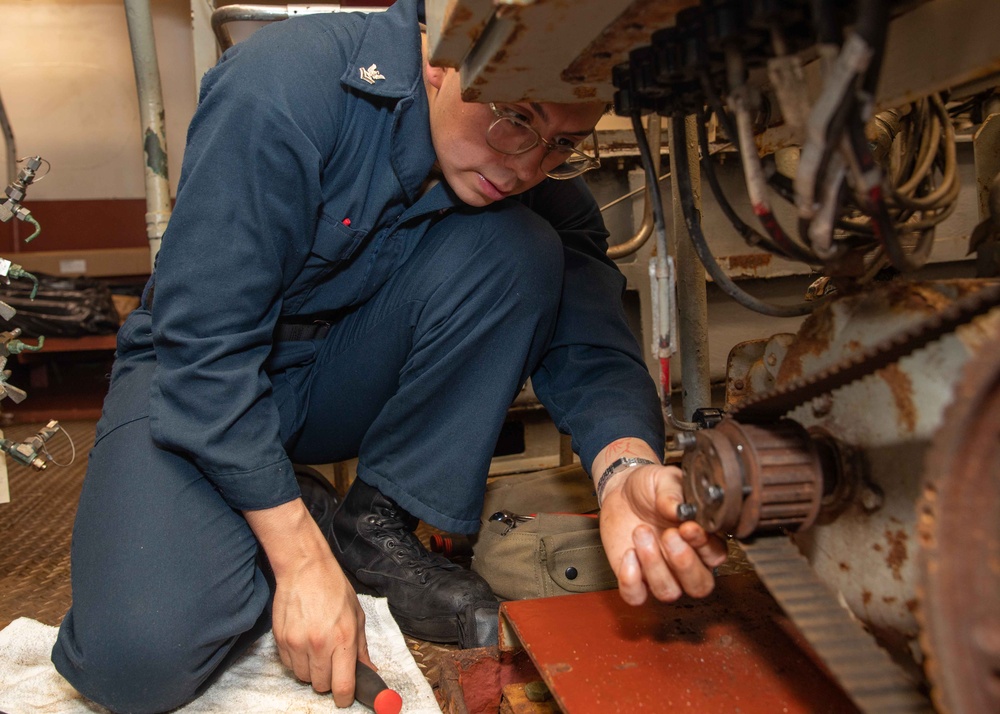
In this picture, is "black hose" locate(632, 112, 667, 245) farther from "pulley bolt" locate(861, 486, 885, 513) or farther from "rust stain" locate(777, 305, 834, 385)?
"pulley bolt" locate(861, 486, 885, 513)

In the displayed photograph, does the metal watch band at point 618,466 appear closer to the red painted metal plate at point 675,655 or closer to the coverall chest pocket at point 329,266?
the red painted metal plate at point 675,655

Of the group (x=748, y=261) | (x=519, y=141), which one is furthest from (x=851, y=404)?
(x=748, y=261)

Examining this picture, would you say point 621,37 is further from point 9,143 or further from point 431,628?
point 9,143

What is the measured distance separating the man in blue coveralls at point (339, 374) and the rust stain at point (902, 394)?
192 millimetres

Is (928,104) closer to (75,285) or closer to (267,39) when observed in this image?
(267,39)

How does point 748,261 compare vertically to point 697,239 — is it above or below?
below

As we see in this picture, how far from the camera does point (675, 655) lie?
0.75m

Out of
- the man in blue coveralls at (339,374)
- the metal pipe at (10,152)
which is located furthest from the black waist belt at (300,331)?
the metal pipe at (10,152)

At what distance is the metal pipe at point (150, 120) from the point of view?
1.49m

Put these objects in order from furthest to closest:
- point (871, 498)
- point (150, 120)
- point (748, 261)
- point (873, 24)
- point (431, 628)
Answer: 1. point (748, 261)
2. point (150, 120)
3. point (431, 628)
4. point (871, 498)
5. point (873, 24)

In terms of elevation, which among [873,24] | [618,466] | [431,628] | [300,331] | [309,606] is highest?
[873,24]

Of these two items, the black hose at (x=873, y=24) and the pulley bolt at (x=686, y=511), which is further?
the pulley bolt at (x=686, y=511)

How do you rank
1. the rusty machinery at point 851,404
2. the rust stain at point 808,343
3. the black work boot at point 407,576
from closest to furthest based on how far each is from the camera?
the rusty machinery at point 851,404, the rust stain at point 808,343, the black work boot at point 407,576

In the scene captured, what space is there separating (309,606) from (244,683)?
0.19 metres
